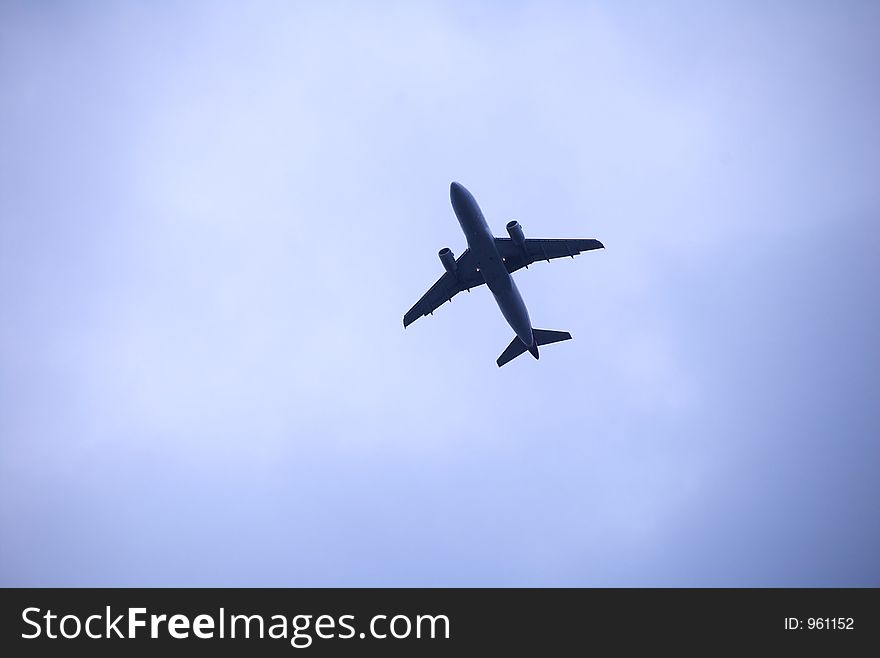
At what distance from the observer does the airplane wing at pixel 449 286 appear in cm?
5666

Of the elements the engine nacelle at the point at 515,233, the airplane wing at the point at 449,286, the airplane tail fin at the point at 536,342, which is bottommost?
the airplane tail fin at the point at 536,342

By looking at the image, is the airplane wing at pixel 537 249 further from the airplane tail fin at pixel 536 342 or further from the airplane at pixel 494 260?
the airplane tail fin at pixel 536 342

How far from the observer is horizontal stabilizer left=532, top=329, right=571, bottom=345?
62.7 metres

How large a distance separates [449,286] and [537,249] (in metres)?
7.93

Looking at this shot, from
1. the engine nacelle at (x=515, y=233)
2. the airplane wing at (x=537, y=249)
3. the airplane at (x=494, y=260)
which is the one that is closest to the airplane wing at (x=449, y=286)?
the airplane at (x=494, y=260)
